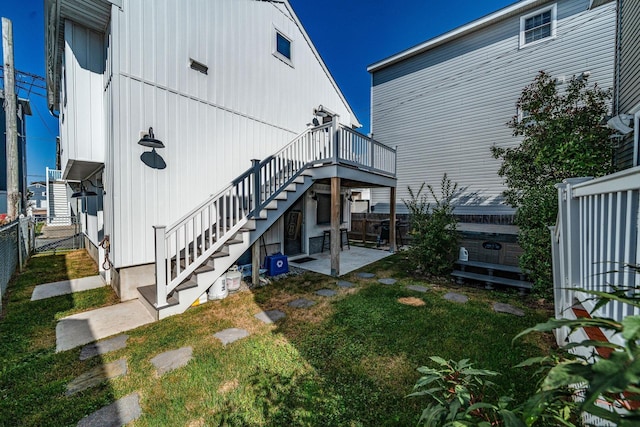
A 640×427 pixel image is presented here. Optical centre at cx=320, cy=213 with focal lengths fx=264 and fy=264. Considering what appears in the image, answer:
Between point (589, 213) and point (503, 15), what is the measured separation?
1115 cm

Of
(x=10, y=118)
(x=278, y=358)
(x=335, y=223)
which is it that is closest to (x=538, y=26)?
(x=335, y=223)

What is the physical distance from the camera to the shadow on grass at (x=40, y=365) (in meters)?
2.24

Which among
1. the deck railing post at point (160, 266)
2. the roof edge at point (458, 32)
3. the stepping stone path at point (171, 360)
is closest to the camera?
the stepping stone path at point (171, 360)

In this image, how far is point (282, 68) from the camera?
7.84 meters

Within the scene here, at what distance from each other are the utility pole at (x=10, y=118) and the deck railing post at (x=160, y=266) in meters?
6.89

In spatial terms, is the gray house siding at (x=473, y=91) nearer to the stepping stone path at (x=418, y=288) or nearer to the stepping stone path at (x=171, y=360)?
the stepping stone path at (x=418, y=288)

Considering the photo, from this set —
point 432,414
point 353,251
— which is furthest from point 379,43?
point 432,414

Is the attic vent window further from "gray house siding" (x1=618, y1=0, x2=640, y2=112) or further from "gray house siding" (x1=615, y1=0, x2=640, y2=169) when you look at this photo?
"gray house siding" (x1=618, y1=0, x2=640, y2=112)

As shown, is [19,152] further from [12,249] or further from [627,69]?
[627,69]

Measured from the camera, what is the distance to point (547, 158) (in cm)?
475

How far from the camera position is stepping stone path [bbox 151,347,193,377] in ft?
9.24

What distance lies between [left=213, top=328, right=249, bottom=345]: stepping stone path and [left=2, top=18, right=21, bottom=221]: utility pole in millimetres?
8171


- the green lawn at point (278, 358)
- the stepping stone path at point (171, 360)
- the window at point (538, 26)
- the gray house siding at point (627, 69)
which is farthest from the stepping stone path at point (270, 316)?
the window at point (538, 26)

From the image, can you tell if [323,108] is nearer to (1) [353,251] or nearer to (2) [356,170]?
(2) [356,170]
